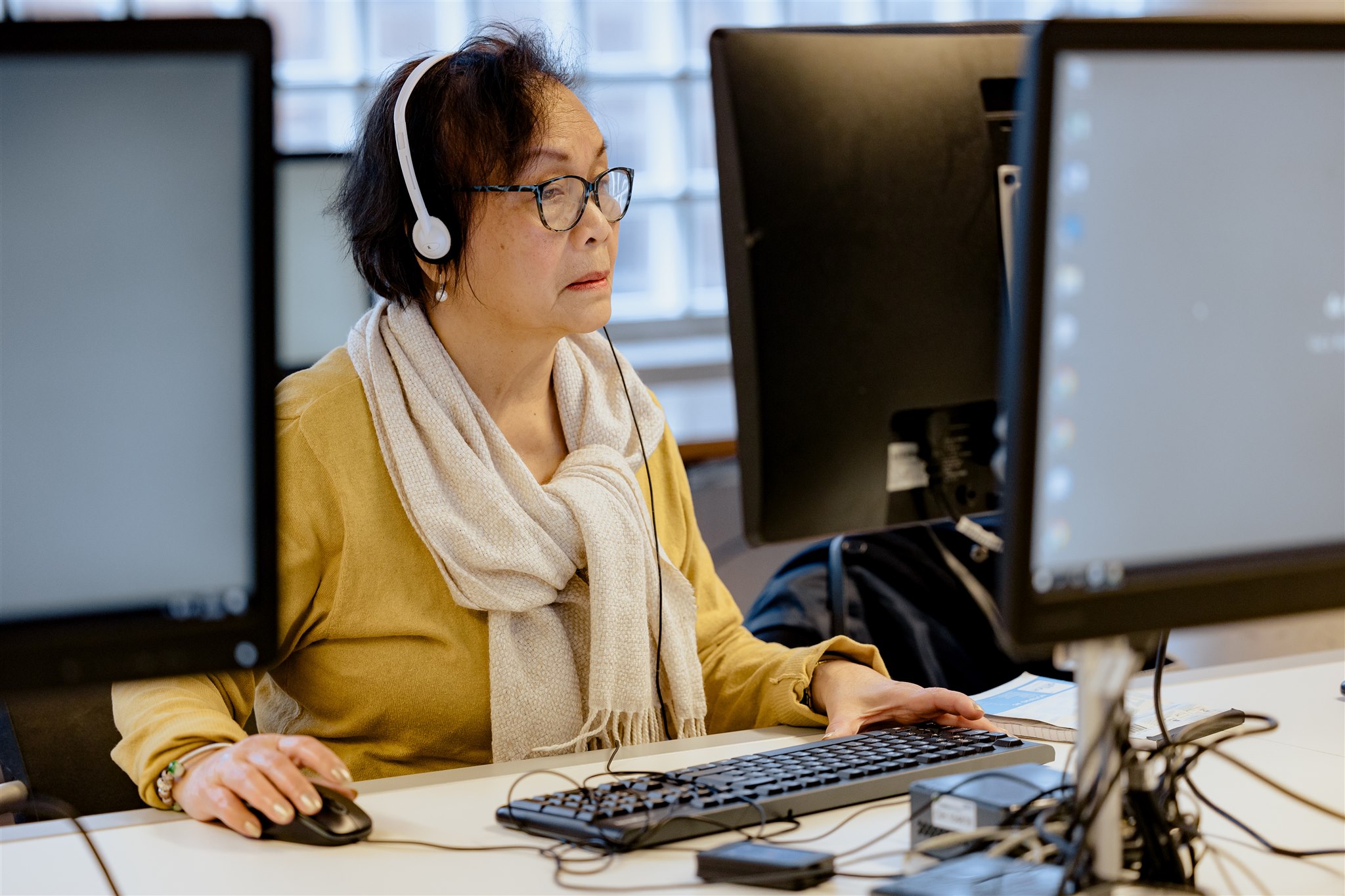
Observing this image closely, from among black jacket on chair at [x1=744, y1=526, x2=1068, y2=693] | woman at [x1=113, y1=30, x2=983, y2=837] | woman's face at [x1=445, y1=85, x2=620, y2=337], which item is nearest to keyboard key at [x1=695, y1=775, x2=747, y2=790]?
woman at [x1=113, y1=30, x2=983, y2=837]

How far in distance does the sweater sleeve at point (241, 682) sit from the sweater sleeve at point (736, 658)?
1.46 feet

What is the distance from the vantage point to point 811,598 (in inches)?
74.6

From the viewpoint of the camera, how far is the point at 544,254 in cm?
150

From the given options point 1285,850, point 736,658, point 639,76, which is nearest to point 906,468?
point 1285,850

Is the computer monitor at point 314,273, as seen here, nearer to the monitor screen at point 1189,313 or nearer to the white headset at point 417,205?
the white headset at point 417,205

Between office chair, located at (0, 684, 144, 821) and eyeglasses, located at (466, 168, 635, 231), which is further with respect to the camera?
eyeglasses, located at (466, 168, 635, 231)

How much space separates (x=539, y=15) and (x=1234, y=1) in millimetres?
1823

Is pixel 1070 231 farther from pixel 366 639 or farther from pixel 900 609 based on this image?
pixel 900 609

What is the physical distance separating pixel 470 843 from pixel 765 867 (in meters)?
0.23

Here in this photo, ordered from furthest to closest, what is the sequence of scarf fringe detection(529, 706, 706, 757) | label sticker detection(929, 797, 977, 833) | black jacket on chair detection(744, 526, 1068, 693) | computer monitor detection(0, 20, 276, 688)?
black jacket on chair detection(744, 526, 1068, 693) → scarf fringe detection(529, 706, 706, 757) → label sticker detection(929, 797, 977, 833) → computer monitor detection(0, 20, 276, 688)

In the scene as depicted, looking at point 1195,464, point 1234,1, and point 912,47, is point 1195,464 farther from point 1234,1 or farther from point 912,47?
point 1234,1

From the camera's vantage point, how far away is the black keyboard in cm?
94

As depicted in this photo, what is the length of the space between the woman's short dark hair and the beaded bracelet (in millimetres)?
652

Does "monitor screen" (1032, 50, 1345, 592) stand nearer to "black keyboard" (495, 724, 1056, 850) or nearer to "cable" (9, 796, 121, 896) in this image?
"black keyboard" (495, 724, 1056, 850)
